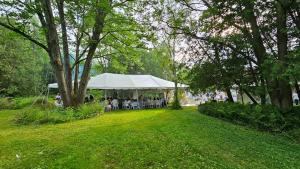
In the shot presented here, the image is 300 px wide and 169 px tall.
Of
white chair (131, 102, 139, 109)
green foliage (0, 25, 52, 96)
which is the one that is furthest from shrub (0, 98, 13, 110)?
white chair (131, 102, 139, 109)

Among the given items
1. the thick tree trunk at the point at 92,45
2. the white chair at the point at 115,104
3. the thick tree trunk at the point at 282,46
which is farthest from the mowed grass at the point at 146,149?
the white chair at the point at 115,104

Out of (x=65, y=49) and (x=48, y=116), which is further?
(x=65, y=49)

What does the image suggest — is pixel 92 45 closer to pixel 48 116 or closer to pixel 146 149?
pixel 48 116

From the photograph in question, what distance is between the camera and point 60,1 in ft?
45.5

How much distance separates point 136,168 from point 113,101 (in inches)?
670

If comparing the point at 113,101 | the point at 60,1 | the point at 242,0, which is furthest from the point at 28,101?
the point at 242,0

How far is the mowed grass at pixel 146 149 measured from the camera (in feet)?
20.5

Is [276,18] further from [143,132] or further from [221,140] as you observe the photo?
[143,132]

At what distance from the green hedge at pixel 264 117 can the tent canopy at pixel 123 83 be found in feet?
33.5

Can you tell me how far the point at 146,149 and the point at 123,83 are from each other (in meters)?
16.1

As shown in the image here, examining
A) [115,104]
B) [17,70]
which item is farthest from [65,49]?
[17,70]

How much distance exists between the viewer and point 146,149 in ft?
23.5

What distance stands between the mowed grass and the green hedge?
1383 millimetres

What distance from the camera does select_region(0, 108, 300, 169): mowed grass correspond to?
6.25m
